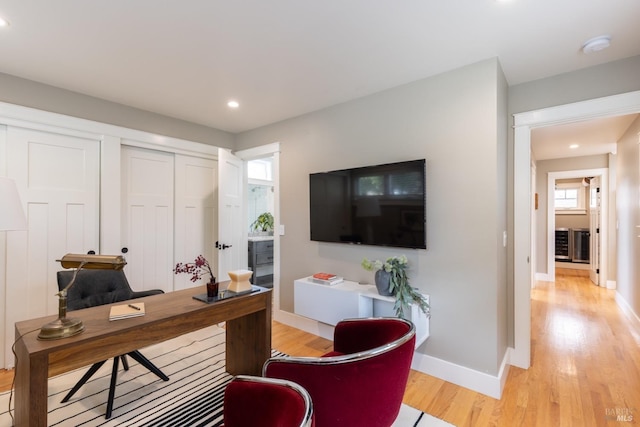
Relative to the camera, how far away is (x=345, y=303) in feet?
8.51

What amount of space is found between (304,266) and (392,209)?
1.32m

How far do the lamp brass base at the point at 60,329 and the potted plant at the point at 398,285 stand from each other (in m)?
1.91

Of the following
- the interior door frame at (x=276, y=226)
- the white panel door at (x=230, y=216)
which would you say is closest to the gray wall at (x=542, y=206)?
the interior door frame at (x=276, y=226)

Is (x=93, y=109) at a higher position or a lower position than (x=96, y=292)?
higher

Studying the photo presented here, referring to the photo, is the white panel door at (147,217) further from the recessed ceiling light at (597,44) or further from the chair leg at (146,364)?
the recessed ceiling light at (597,44)

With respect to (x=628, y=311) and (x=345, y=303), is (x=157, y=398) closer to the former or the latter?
(x=345, y=303)

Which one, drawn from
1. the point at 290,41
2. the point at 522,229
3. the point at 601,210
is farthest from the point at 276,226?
the point at 601,210

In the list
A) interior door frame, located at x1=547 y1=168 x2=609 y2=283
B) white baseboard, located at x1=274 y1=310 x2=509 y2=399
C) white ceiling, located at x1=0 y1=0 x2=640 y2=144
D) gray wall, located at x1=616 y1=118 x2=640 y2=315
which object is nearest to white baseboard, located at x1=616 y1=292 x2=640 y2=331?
gray wall, located at x1=616 y1=118 x2=640 y2=315

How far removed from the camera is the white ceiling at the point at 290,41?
169cm

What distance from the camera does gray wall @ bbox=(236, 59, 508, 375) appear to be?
7.14ft

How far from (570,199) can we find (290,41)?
28.9 ft

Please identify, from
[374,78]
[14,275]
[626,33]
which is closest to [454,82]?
[374,78]

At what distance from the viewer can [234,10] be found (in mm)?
1703

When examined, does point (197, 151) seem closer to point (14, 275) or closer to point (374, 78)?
point (14, 275)
